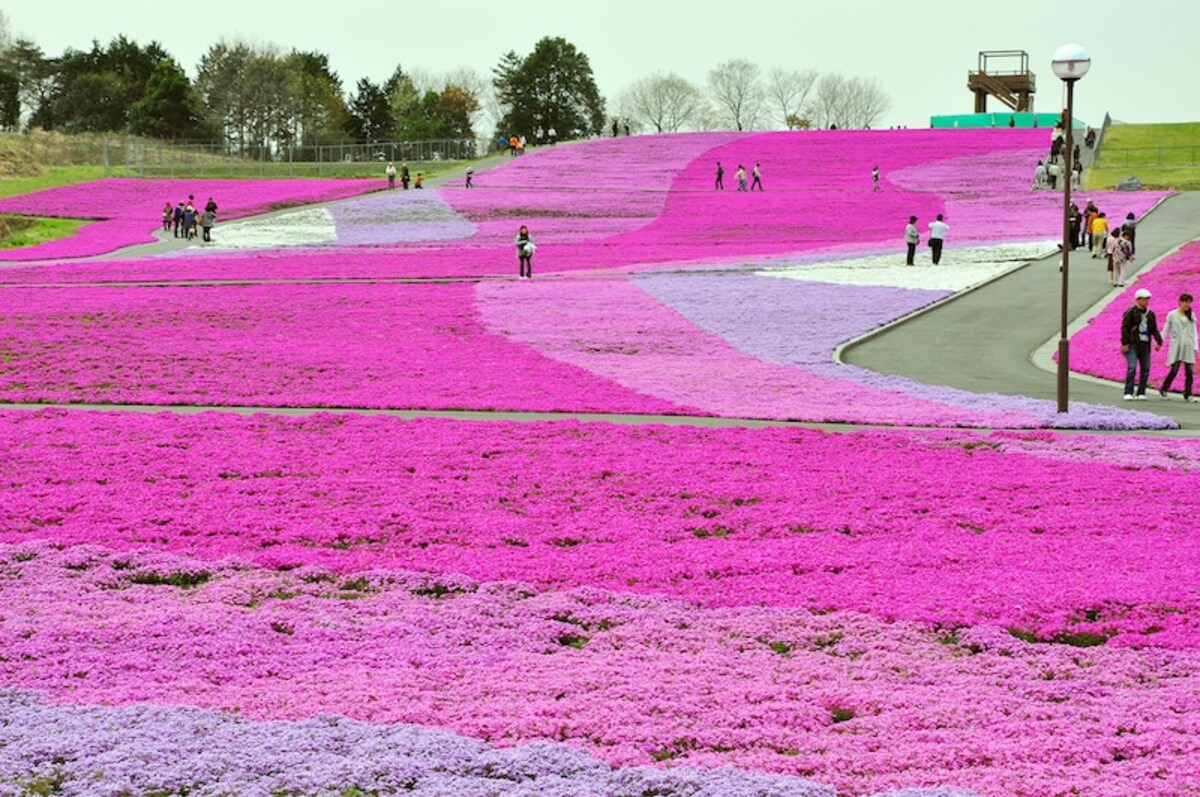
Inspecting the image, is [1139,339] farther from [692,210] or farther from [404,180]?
[404,180]

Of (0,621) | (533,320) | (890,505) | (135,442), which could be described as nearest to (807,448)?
(890,505)

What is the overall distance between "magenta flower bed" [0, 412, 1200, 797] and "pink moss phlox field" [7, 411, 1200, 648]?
0.06 m

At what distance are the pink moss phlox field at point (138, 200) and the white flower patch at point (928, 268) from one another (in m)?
30.2

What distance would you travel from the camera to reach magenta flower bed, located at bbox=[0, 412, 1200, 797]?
33.7ft

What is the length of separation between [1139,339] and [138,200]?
66.6 m

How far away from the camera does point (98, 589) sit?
14680 mm

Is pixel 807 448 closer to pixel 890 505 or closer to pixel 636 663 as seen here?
pixel 890 505

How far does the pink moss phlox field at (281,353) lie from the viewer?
28.0 metres

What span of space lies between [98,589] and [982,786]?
9134mm

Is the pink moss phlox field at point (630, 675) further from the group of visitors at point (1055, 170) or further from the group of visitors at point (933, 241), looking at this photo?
the group of visitors at point (1055, 170)

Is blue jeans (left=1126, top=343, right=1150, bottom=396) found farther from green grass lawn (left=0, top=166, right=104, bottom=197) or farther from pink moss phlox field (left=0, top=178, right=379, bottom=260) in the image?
green grass lawn (left=0, top=166, right=104, bottom=197)

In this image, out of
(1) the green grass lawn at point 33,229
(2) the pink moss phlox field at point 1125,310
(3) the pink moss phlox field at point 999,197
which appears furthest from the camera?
(1) the green grass lawn at point 33,229

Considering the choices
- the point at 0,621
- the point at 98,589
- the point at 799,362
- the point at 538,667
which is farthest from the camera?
the point at 799,362

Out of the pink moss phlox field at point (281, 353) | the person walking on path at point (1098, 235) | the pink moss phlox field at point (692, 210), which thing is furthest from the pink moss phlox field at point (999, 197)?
the pink moss phlox field at point (281, 353)
